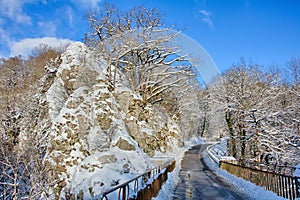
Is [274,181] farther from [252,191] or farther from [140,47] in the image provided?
[140,47]

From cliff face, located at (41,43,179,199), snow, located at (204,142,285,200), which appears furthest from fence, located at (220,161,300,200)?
cliff face, located at (41,43,179,199)

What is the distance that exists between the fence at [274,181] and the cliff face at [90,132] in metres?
5.05

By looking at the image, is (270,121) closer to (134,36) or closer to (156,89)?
(156,89)

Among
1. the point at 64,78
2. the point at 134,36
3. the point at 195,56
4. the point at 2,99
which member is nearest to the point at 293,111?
the point at 195,56

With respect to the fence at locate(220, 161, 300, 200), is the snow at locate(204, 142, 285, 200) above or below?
below

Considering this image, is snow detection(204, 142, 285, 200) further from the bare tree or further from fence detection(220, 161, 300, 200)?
the bare tree

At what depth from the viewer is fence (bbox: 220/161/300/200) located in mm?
8039

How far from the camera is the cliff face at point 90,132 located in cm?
1190

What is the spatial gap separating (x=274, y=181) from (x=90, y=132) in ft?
36.6

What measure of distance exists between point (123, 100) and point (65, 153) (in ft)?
24.1

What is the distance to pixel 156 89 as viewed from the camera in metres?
25.5

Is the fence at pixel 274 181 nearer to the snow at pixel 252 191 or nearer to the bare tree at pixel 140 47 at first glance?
the snow at pixel 252 191

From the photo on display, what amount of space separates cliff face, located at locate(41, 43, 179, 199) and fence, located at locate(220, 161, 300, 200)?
505 cm

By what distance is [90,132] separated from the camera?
16.3 m
